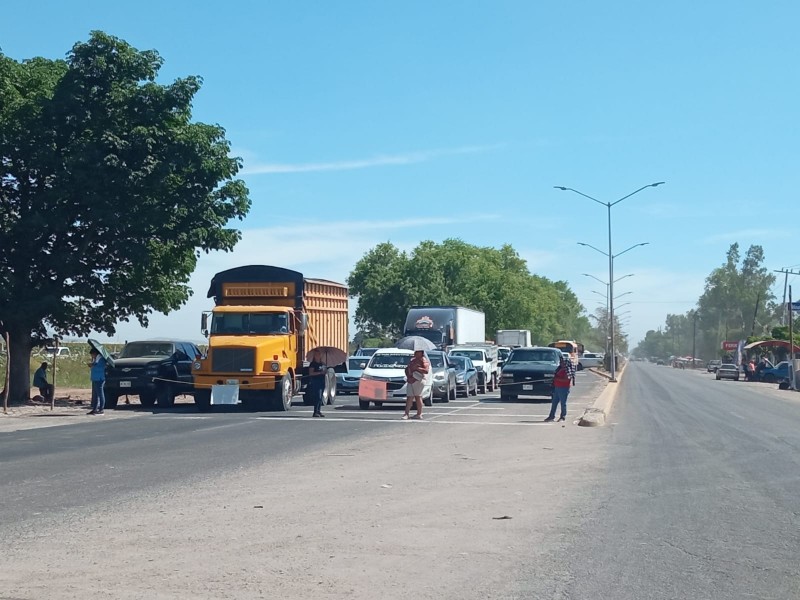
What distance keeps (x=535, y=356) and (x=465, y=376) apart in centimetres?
272

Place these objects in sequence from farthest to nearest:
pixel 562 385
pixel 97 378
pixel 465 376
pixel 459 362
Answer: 1. pixel 459 362
2. pixel 465 376
3. pixel 97 378
4. pixel 562 385

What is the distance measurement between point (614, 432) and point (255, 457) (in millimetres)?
8872

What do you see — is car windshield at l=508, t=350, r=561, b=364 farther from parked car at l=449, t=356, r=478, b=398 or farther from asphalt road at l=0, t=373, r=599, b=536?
asphalt road at l=0, t=373, r=599, b=536

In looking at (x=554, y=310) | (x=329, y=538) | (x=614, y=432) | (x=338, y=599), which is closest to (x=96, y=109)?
(x=614, y=432)

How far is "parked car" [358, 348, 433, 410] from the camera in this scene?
29641 mm

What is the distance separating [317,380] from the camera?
26281mm

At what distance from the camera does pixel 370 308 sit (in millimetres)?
85812

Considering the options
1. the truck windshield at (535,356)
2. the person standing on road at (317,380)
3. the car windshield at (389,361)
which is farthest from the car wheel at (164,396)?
the truck windshield at (535,356)

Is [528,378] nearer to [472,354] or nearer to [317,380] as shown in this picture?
[472,354]

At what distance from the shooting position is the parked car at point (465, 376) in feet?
121

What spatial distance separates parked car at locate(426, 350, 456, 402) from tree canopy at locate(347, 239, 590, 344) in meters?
50.0

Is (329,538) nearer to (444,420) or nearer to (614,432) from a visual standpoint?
(614,432)

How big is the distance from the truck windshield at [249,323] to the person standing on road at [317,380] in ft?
4.39

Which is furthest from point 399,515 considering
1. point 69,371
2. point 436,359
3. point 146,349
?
point 69,371
